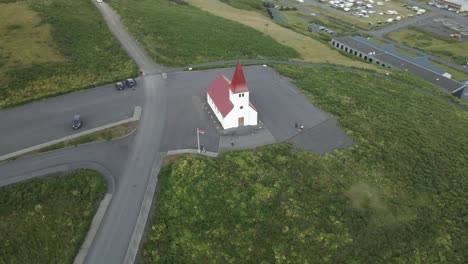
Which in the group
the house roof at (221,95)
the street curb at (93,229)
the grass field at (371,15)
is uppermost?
the house roof at (221,95)

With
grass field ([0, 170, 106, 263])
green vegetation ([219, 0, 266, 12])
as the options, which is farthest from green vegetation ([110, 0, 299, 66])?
grass field ([0, 170, 106, 263])

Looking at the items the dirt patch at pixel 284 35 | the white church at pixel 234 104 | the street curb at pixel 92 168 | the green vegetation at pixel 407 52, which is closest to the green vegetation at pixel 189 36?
the dirt patch at pixel 284 35

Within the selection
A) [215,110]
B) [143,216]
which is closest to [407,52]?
[215,110]

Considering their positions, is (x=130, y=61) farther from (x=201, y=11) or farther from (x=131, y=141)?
(x=201, y=11)

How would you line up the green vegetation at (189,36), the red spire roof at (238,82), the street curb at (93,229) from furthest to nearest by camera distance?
the green vegetation at (189,36)
the red spire roof at (238,82)
the street curb at (93,229)

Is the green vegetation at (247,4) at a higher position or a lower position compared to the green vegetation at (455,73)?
higher

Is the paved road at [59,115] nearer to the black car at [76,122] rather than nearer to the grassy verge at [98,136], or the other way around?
the black car at [76,122]
